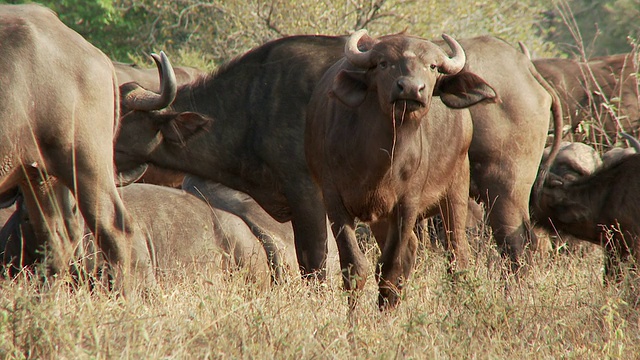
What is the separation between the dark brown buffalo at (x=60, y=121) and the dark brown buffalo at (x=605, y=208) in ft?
10.4

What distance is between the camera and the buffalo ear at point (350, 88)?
17.4ft

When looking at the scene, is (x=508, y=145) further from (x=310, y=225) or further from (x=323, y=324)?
(x=323, y=324)

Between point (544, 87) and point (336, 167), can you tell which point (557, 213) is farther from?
point (336, 167)

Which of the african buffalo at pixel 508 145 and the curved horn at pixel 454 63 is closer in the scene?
the curved horn at pixel 454 63

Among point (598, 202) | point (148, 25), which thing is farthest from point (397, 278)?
point (148, 25)

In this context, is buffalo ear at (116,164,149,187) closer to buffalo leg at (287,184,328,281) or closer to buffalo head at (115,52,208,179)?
buffalo head at (115,52,208,179)

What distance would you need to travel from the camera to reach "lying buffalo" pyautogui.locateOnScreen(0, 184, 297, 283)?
715 cm

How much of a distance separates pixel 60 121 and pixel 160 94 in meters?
1.64

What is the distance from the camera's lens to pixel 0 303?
4469mm

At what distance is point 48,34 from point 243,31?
11.9 m

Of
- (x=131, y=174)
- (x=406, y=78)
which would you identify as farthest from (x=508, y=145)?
(x=131, y=174)

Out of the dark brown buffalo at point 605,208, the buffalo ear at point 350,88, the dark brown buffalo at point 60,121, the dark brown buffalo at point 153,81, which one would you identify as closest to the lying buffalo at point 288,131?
the dark brown buffalo at point 605,208

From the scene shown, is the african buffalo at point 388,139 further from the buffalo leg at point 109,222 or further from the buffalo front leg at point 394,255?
the buffalo leg at point 109,222

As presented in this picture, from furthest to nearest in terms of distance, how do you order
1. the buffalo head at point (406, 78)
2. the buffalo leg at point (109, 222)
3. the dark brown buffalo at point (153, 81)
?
the dark brown buffalo at point (153, 81) → the buffalo leg at point (109, 222) → the buffalo head at point (406, 78)
